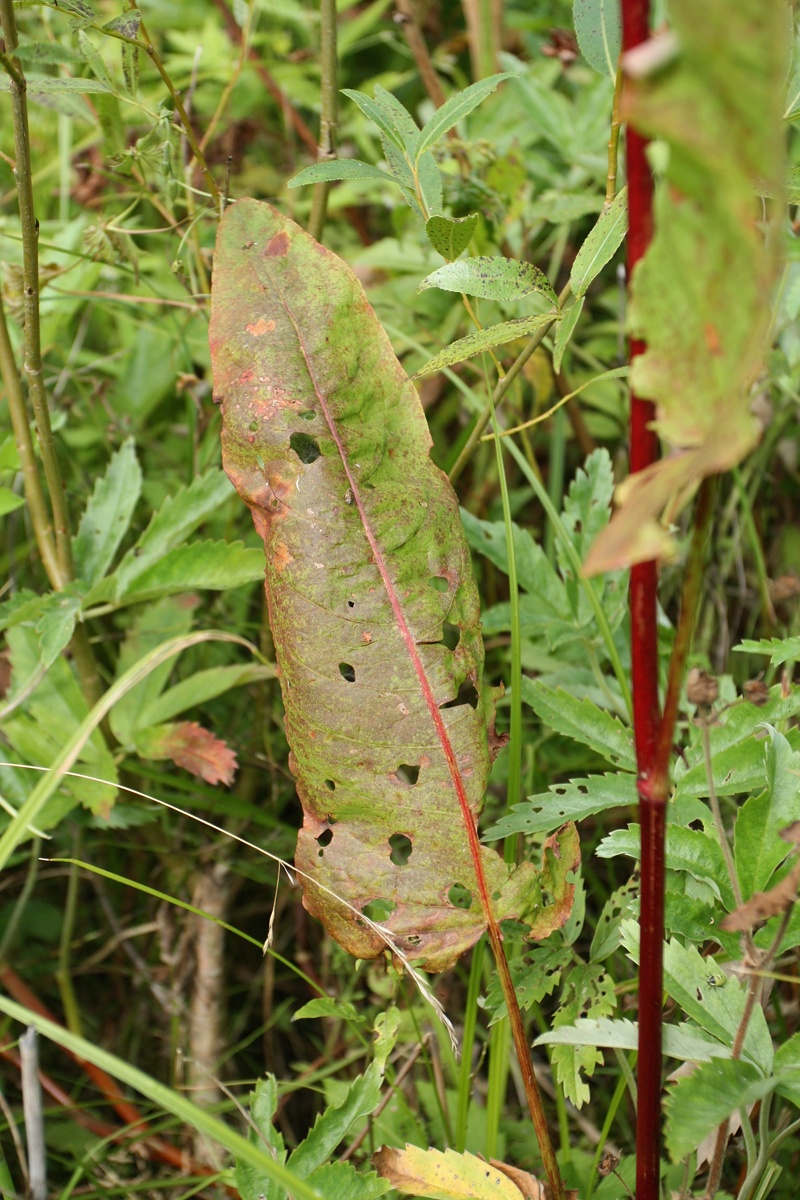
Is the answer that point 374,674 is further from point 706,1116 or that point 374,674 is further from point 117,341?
point 117,341

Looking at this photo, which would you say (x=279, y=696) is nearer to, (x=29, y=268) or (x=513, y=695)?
(x=513, y=695)

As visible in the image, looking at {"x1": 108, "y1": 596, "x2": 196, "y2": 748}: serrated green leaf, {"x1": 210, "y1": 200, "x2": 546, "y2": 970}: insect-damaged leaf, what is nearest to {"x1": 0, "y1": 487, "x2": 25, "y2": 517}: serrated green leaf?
{"x1": 108, "y1": 596, "x2": 196, "y2": 748}: serrated green leaf

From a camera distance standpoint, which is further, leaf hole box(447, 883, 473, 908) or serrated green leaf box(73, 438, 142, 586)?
serrated green leaf box(73, 438, 142, 586)

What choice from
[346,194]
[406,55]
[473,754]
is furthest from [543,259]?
[473,754]

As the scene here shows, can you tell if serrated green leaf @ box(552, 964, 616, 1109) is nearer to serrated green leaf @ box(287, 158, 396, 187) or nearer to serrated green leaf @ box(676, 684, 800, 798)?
serrated green leaf @ box(676, 684, 800, 798)

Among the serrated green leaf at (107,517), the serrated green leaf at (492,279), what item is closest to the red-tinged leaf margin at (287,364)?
the serrated green leaf at (492,279)

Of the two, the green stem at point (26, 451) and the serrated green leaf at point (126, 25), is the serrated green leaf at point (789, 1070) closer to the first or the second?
the green stem at point (26, 451)

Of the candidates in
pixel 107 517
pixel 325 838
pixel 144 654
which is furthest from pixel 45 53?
pixel 325 838
